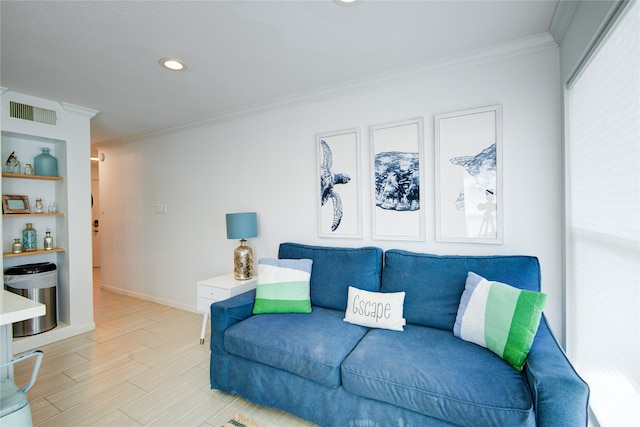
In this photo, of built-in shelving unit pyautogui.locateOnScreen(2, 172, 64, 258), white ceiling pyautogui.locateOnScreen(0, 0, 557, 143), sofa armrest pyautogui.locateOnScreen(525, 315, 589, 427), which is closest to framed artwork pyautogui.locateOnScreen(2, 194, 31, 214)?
built-in shelving unit pyautogui.locateOnScreen(2, 172, 64, 258)

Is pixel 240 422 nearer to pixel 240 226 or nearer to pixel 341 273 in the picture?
pixel 341 273

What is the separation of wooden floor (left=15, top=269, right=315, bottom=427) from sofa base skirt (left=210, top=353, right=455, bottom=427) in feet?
0.40

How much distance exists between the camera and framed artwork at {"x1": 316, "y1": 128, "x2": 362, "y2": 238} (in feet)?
8.82

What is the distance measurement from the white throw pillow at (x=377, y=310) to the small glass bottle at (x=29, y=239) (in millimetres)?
3411

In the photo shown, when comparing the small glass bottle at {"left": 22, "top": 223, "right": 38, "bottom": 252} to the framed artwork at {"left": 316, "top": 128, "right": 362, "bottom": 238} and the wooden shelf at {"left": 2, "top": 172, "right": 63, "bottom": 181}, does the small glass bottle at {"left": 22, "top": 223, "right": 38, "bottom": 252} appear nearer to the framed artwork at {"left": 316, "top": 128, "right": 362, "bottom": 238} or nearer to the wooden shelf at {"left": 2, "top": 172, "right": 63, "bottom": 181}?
the wooden shelf at {"left": 2, "top": 172, "right": 63, "bottom": 181}

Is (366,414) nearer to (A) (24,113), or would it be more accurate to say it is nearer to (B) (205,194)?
(B) (205,194)

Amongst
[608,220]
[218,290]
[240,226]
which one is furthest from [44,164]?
[608,220]

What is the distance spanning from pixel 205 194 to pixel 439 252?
109 inches

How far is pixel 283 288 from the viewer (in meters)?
2.33

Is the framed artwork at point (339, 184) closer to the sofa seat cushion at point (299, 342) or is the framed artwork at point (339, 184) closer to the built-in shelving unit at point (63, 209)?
the sofa seat cushion at point (299, 342)

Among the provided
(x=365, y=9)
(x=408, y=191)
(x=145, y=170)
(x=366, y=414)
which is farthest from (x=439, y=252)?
(x=145, y=170)

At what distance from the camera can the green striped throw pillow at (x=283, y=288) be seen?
2279 mm

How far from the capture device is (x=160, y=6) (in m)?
1.65

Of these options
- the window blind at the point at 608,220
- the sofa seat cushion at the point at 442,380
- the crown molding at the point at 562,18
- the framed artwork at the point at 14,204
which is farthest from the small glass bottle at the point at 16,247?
the crown molding at the point at 562,18
